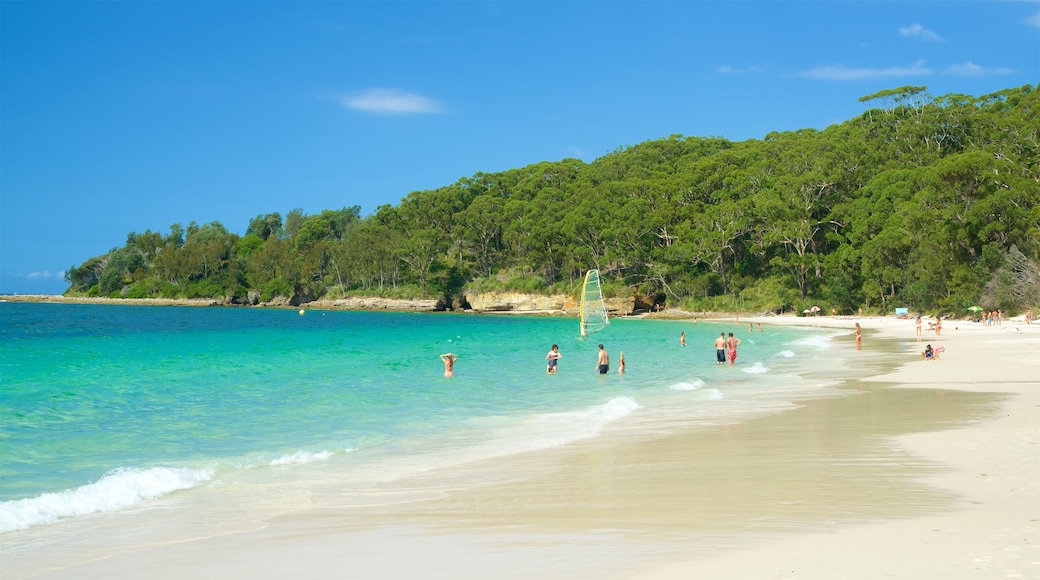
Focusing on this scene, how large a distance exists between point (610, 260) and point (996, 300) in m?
44.8

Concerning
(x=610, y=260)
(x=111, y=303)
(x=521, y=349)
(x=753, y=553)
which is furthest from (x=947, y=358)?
(x=111, y=303)

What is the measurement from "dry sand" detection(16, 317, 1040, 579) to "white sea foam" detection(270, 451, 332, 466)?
2.32m

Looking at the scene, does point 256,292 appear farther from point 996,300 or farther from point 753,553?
point 753,553

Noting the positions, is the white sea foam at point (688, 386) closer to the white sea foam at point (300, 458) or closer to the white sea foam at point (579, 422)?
the white sea foam at point (579, 422)

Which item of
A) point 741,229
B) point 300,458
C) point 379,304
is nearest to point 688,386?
point 300,458

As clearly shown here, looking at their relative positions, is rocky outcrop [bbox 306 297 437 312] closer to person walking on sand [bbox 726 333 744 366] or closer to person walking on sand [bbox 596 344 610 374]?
person walking on sand [bbox 726 333 744 366]

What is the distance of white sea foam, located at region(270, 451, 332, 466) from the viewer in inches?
414

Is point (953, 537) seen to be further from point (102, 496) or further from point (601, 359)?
point (601, 359)

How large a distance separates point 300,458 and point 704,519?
613 centimetres

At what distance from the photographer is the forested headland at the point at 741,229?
54.5 meters

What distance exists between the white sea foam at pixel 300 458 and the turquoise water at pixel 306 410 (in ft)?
0.13

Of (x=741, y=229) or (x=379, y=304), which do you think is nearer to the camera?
(x=741, y=229)

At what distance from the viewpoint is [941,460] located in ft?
29.0

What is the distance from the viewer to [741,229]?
76812 millimetres
